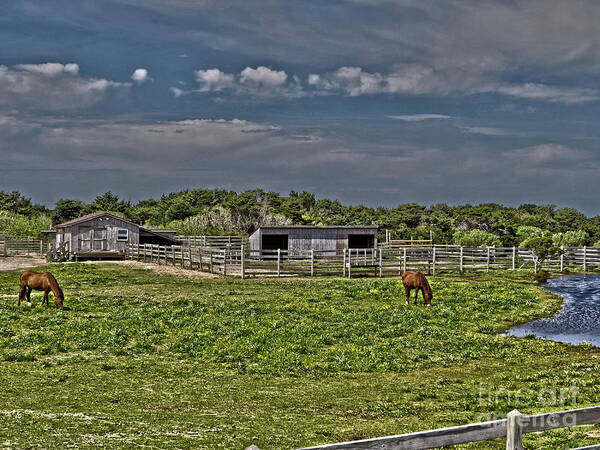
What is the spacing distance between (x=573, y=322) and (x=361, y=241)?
35835mm

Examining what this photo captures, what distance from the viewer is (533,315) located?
22.2 meters

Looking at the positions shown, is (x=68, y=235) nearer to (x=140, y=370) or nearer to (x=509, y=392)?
(x=140, y=370)

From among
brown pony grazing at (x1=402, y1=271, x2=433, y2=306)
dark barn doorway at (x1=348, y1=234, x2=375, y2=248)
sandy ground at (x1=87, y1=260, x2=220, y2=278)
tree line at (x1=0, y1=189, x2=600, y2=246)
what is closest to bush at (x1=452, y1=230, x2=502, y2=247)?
tree line at (x1=0, y1=189, x2=600, y2=246)

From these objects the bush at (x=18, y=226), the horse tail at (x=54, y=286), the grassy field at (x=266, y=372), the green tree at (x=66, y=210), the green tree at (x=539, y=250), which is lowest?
the grassy field at (x=266, y=372)

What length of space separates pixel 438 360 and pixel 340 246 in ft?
127

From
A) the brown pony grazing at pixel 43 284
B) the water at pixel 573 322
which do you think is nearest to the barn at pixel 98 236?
the brown pony grazing at pixel 43 284

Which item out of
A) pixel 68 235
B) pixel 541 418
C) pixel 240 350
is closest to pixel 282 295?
pixel 240 350

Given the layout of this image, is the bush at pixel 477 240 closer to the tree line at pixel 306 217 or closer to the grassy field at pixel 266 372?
the tree line at pixel 306 217

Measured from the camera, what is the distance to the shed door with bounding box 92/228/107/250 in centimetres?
5372

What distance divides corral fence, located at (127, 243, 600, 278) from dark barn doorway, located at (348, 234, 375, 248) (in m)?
9.73

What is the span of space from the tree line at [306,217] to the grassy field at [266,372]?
55.1 meters

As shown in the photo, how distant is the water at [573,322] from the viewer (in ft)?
59.0

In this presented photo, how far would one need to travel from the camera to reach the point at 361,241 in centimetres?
5644

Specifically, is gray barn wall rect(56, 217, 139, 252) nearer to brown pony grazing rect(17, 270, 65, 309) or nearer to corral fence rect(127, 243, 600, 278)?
corral fence rect(127, 243, 600, 278)
